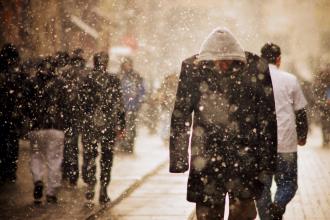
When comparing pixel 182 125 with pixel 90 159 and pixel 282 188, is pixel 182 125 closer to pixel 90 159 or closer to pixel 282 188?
pixel 282 188

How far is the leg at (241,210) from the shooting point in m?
4.67

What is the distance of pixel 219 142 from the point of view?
15.1 feet

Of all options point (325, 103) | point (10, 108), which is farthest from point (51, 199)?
point (325, 103)

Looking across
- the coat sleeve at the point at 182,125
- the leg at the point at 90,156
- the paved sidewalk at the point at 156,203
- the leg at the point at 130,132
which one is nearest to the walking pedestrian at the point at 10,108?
the leg at the point at 90,156

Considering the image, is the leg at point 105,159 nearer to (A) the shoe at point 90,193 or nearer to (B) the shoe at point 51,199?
(A) the shoe at point 90,193

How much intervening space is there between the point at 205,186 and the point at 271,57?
7.30ft

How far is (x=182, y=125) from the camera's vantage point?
4.60m

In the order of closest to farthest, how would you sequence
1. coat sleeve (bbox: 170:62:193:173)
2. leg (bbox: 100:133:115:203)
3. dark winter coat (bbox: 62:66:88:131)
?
coat sleeve (bbox: 170:62:193:173) → leg (bbox: 100:133:115:203) → dark winter coat (bbox: 62:66:88:131)

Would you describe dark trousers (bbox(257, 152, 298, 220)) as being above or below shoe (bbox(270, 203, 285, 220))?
above

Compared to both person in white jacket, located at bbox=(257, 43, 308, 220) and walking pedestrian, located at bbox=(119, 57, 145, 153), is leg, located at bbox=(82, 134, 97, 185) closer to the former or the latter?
person in white jacket, located at bbox=(257, 43, 308, 220)

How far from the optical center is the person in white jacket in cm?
623

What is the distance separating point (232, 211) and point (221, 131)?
0.58 meters

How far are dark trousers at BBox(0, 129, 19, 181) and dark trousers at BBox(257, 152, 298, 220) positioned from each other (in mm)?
5005

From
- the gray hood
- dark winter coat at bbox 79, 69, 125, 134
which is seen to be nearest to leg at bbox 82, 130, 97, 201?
dark winter coat at bbox 79, 69, 125, 134
